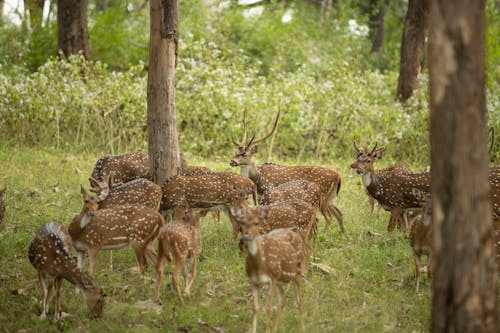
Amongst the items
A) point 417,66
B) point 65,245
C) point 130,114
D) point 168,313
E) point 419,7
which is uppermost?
→ point 419,7

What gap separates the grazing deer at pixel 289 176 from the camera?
404 inches

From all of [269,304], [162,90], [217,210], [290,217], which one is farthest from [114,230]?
[162,90]

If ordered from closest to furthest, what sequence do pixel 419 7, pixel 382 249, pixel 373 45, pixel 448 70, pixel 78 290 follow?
pixel 448 70 → pixel 78 290 → pixel 382 249 → pixel 419 7 → pixel 373 45

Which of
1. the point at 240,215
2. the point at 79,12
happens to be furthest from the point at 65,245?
the point at 79,12

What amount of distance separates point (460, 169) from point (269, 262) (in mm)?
2207

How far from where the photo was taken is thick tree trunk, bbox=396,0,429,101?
1700 cm

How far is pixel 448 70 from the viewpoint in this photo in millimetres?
5031

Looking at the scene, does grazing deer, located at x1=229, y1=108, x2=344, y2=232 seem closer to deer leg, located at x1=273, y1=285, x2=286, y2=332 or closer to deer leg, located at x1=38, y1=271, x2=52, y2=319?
deer leg, located at x1=273, y1=285, x2=286, y2=332

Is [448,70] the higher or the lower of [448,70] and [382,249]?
the higher

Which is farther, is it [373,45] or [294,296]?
[373,45]

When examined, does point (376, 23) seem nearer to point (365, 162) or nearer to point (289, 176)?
point (365, 162)

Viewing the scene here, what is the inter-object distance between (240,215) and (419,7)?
11446 millimetres

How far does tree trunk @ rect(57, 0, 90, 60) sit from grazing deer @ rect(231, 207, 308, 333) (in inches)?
460

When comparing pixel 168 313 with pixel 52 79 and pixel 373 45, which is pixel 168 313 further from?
pixel 373 45
